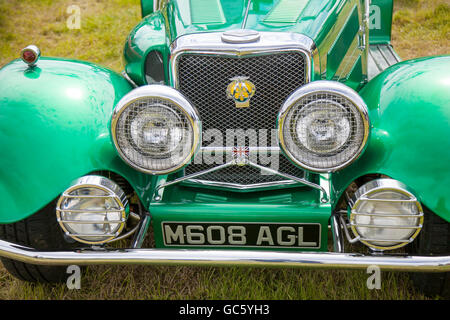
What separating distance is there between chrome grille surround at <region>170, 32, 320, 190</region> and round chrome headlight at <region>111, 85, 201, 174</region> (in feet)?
0.76

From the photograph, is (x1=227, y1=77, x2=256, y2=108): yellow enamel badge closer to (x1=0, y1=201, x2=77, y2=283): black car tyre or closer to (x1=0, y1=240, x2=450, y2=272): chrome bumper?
(x1=0, y1=240, x2=450, y2=272): chrome bumper

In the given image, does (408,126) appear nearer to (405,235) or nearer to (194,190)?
(405,235)

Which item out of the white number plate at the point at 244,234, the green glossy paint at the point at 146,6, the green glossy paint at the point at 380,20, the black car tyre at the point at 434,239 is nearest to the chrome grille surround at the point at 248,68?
the white number plate at the point at 244,234

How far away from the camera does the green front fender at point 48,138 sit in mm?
1649

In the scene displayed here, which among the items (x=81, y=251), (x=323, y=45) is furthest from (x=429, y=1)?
(x=81, y=251)

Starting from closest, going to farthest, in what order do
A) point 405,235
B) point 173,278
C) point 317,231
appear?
1. point 405,235
2. point 317,231
3. point 173,278

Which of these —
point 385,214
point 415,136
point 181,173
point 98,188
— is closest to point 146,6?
point 181,173

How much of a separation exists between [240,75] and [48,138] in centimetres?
80

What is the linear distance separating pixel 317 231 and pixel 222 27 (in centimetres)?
93

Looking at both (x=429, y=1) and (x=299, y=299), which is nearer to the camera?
(x=299, y=299)

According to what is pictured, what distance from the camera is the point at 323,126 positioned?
1.55m

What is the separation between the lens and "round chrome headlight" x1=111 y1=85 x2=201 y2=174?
1529mm

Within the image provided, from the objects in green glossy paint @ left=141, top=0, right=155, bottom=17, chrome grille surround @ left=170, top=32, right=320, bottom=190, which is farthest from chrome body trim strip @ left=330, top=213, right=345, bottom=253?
green glossy paint @ left=141, top=0, right=155, bottom=17

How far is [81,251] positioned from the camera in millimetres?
1588
